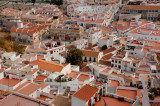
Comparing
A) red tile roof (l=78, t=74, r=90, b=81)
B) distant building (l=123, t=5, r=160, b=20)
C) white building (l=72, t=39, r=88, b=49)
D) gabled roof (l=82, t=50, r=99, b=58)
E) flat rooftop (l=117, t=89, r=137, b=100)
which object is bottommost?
red tile roof (l=78, t=74, r=90, b=81)

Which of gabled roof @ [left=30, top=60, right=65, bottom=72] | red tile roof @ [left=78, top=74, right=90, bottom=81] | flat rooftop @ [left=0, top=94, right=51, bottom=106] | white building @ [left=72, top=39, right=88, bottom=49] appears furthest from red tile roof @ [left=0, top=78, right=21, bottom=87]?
white building @ [left=72, top=39, right=88, bottom=49]

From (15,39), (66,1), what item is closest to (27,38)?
(15,39)

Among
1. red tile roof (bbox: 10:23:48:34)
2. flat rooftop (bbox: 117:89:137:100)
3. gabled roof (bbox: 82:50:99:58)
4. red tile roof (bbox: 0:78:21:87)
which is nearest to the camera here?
flat rooftop (bbox: 117:89:137:100)

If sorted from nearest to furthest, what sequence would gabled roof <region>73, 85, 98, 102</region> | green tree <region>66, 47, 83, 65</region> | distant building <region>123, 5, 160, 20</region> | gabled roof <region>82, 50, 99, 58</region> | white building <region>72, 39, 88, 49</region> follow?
gabled roof <region>73, 85, 98, 102</region>, green tree <region>66, 47, 83, 65</region>, gabled roof <region>82, 50, 99, 58</region>, white building <region>72, 39, 88, 49</region>, distant building <region>123, 5, 160, 20</region>

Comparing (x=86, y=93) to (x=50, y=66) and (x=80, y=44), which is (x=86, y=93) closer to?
(x=50, y=66)

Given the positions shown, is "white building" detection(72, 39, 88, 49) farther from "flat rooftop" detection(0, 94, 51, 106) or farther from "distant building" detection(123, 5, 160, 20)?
"distant building" detection(123, 5, 160, 20)

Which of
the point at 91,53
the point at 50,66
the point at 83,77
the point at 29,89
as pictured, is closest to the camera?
the point at 29,89

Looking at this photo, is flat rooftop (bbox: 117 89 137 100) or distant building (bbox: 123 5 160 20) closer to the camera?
flat rooftop (bbox: 117 89 137 100)

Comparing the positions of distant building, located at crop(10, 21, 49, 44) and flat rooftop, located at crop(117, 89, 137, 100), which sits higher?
distant building, located at crop(10, 21, 49, 44)

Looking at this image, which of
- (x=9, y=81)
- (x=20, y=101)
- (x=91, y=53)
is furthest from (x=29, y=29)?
(x=20, y=101)

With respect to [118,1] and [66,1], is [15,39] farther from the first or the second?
[118,1]
